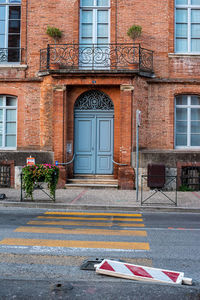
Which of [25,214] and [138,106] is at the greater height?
[138,106]

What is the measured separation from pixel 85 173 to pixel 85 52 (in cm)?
517

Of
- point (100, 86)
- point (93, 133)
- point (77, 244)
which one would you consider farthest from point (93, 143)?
point (77, 244)

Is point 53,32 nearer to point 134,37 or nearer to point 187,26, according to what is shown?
point 134,37

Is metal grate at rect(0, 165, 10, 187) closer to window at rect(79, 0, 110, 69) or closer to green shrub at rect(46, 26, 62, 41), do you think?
window at rect(79, 0, 110, 69)

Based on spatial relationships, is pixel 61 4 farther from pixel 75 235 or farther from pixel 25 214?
pixel 75 235

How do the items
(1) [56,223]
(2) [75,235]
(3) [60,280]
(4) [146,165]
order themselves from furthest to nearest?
(4) [146,165]
(1) [56,223]
(2) [75,235]
(3) [60,280]

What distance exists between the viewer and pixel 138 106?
16062 mm

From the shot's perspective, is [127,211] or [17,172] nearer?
[127,211]

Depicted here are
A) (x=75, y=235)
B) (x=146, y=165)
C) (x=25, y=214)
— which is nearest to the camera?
(x=75, y=235)

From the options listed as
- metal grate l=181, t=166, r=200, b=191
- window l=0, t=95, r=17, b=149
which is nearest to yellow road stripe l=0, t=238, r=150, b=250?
metal grate l=181, t=166, r=200, b=191

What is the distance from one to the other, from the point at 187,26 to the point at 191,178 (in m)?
6.72

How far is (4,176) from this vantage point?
648 inches

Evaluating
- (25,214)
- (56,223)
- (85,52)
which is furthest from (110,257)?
(85,52)

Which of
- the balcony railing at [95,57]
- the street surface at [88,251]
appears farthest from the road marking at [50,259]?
the balcony railing at [95,57]
